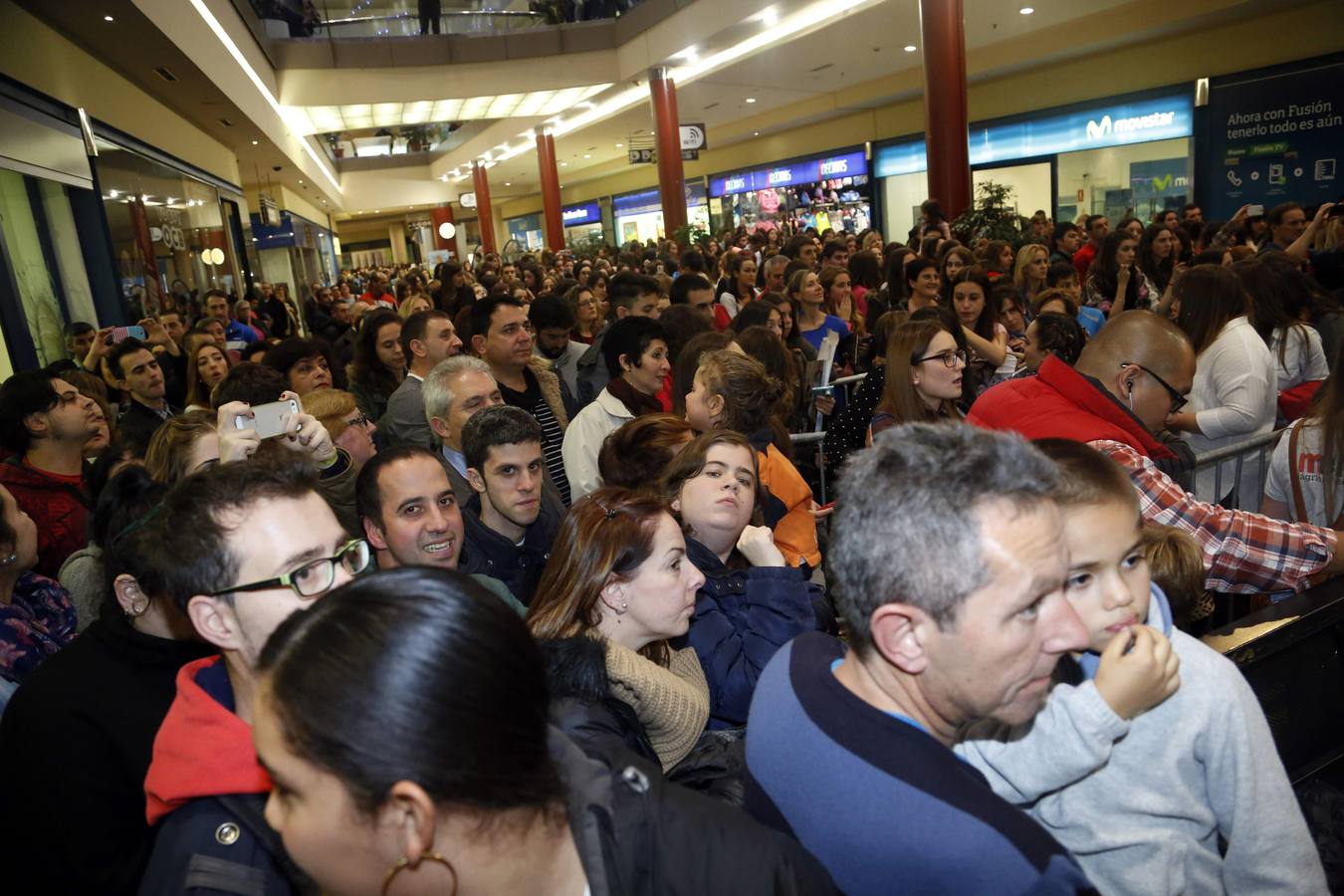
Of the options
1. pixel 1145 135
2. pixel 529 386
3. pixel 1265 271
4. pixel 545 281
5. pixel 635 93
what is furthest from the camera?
pixel 635 93

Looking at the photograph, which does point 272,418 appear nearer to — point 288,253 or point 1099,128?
point 1099,128

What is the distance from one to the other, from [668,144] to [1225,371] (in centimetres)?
1449

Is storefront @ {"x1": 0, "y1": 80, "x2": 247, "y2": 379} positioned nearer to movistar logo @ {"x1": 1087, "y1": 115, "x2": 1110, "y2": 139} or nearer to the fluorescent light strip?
the fluorescent light strip

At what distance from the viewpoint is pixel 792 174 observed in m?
23.9

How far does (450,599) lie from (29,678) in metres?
1.47

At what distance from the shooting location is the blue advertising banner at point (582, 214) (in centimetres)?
3653

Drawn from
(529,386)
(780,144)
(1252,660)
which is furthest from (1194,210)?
(780,144)

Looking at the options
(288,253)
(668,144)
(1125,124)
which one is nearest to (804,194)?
(668,144)

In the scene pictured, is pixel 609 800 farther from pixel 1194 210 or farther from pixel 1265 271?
pixel 1194 210

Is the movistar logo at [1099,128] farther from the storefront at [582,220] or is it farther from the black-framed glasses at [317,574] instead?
the storefront at [582,220]

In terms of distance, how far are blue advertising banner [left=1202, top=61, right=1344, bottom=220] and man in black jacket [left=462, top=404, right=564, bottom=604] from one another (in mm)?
13676

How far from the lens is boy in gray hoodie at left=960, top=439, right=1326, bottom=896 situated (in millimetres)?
1493

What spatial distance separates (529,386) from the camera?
5.32 m

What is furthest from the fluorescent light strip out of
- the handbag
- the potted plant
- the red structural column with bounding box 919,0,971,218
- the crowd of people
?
the handbag
